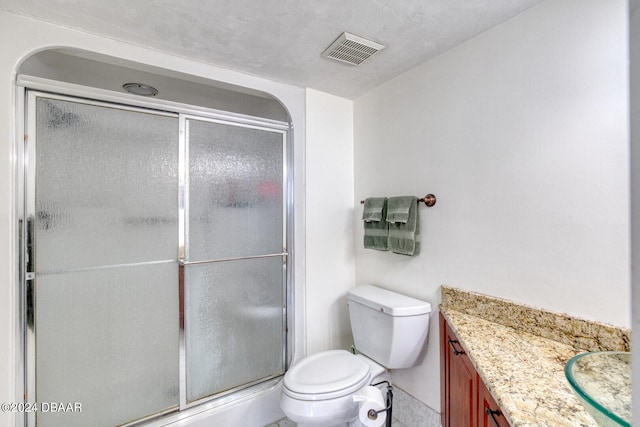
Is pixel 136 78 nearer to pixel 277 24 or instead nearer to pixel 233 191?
pixel 233 191

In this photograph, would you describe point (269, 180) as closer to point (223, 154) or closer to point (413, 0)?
point (223, 154)

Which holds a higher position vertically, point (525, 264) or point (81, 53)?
point (81, 53)

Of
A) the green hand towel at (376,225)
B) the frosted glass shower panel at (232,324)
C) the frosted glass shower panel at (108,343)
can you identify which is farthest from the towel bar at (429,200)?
the frosted glass shower panel at (108,343)

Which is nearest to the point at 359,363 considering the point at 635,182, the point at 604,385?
the point at 604,385

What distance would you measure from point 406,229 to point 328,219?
61 cm

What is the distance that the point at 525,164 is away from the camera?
50.3 inches

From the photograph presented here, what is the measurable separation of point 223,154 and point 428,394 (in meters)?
1.87

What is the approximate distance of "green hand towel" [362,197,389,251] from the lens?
6.21ft

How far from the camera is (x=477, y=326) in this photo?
132 centimetres

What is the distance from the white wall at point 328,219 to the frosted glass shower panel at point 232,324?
248 millimetres

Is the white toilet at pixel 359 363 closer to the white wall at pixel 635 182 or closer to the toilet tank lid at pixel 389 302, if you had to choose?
the toilet tank lid at pixel 389 302

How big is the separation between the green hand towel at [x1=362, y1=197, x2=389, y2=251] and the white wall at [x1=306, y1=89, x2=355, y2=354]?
246 millimetres

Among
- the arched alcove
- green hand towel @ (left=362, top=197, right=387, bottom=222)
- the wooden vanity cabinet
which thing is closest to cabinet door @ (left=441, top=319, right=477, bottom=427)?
the wooden vanity cabinet

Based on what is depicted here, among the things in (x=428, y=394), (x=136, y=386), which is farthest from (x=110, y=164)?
(x=428, y=394)
